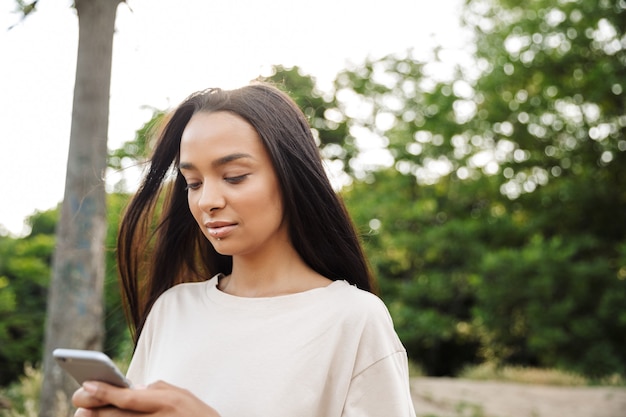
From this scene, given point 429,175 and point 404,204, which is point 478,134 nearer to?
point 429,175

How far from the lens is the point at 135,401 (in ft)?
4.30

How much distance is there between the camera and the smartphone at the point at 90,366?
48.6 inches

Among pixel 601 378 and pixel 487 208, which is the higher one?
pixel 487 208

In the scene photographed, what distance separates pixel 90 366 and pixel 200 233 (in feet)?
2.52

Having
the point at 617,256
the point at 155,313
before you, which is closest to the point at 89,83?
the point at 155,313

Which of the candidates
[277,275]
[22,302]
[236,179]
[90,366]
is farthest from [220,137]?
[22,302]

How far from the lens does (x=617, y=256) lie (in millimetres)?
14867

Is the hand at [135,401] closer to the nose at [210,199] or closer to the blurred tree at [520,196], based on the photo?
the nose at [210,199]

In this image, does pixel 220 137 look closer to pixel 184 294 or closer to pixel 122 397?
pixel 184 294

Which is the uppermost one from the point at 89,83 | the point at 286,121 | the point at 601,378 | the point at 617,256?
the point at 89,83

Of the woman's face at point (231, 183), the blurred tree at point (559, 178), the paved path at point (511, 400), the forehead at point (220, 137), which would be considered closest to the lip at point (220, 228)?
the woman's face at point (231, 183)

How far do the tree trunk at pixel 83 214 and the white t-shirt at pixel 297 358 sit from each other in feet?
10.5

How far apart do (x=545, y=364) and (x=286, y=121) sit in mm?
13660

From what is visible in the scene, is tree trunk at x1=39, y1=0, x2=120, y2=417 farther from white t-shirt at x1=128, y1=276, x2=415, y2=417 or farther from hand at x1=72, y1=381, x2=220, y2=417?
hand at x1=72, y1=381, x2=220, y2=417
